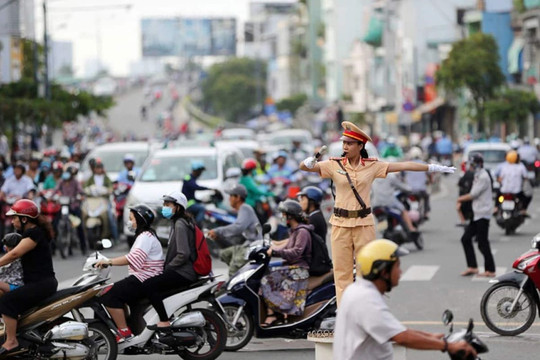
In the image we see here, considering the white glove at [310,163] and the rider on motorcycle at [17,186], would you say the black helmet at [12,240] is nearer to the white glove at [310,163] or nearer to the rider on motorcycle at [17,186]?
the white glove at [310,163]

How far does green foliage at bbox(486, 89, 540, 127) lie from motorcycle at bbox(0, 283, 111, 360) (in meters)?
44.9

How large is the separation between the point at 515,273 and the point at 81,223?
11.6 metres

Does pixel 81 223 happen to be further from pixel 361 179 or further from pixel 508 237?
pixel 361 179

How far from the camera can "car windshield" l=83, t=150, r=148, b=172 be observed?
1114 inches

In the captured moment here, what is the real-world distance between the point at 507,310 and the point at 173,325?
3398 millimetres

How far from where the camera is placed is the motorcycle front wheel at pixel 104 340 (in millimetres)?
11227

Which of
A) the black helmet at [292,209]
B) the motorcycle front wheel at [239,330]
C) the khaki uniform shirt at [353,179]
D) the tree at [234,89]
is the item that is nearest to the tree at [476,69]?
the black helmet at [292,209]

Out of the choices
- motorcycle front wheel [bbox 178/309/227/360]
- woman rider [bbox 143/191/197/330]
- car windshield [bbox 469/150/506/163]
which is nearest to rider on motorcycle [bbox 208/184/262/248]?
woman rider [bbox 143/191/197/330]

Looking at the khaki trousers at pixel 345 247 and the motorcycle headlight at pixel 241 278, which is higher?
the khaki trousers at pixel 345 247

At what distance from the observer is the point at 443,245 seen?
24.0 metres

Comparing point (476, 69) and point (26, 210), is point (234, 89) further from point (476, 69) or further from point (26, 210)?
point (26, 210)

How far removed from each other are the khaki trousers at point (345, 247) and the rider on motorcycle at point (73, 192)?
11.8 metres

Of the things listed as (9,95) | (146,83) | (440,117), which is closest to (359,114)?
(440,117)

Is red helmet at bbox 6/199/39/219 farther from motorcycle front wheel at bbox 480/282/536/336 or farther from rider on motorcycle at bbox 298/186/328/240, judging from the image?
motorcycle front wheel at bbox 480/282/536/336
